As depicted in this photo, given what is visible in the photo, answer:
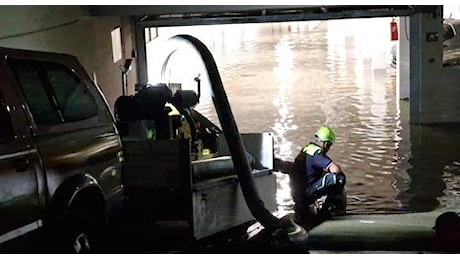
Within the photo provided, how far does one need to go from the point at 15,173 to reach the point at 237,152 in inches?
135

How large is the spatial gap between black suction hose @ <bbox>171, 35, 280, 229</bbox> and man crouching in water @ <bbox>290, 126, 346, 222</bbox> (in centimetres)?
77

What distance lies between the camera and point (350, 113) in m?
17.1

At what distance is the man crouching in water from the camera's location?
824 cm

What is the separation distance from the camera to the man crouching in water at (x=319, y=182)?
8.24 m

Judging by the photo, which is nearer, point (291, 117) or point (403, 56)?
point (291, 117)

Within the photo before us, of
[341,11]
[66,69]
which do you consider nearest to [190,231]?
[66,69]

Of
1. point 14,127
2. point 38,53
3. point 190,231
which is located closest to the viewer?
point 14,127

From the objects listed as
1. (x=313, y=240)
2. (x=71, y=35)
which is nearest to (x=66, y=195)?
(x=313, y=240)

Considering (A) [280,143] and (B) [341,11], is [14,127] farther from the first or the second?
(B) [341,11]

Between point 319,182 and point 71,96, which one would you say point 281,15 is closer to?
point 319,182

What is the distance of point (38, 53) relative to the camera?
5535 millimetres
